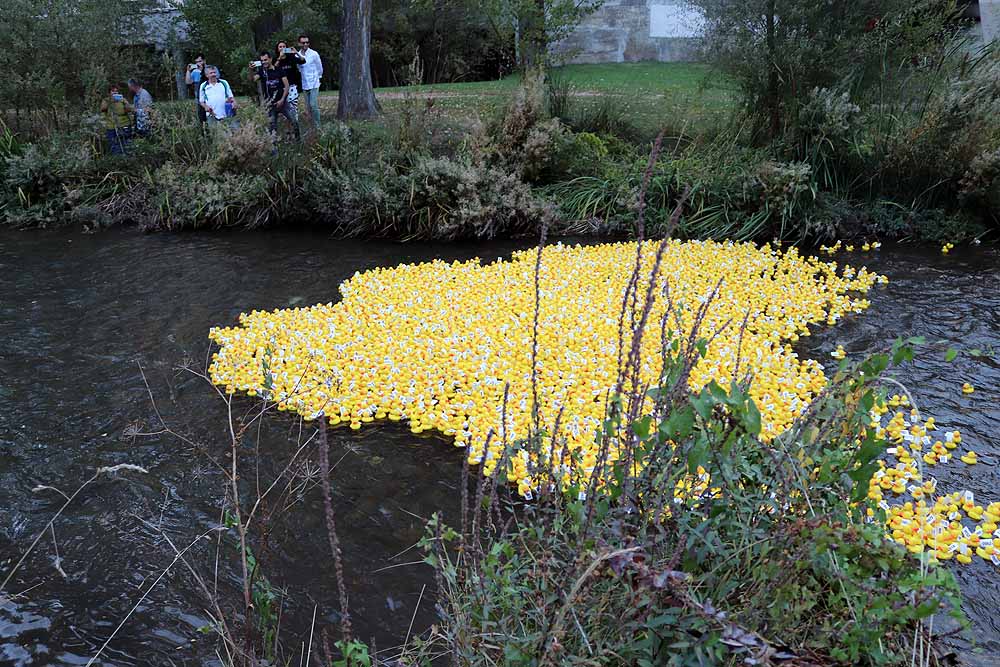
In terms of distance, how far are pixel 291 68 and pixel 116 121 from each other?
8.61 feet

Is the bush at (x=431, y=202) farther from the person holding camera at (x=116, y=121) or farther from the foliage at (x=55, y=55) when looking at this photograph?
the foliage at (x=55, y=55)

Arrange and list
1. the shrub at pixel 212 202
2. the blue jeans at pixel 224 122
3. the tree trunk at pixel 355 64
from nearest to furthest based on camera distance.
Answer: the shrub at pixel 212 202 < the blue jeans at pixel 224 122 < the tree trunk at pixel 355 64

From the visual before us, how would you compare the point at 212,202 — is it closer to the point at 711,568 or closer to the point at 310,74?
the point at 310,74

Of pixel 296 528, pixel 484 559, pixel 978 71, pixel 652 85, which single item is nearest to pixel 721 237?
pixel 978 71

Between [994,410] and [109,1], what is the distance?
13345 mm

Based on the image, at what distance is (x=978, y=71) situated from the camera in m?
7.94

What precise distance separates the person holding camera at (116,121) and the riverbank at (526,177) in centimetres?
23

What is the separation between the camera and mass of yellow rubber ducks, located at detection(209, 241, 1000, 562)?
3756mm

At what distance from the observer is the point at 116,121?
10.6 m

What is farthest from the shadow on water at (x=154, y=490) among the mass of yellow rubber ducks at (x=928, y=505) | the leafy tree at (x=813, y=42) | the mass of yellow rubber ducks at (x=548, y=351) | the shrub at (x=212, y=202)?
the leafy tree at (x=813, y=42)

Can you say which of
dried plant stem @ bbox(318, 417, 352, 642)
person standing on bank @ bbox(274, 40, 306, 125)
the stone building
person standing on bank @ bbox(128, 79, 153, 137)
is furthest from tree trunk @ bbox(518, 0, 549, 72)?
dried plant stem @ bbox(318, 417, 352, 642)

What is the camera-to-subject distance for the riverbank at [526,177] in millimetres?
8000

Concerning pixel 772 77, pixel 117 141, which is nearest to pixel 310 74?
pixel 117 141

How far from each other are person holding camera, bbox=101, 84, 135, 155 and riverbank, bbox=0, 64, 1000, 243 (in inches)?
9.0
